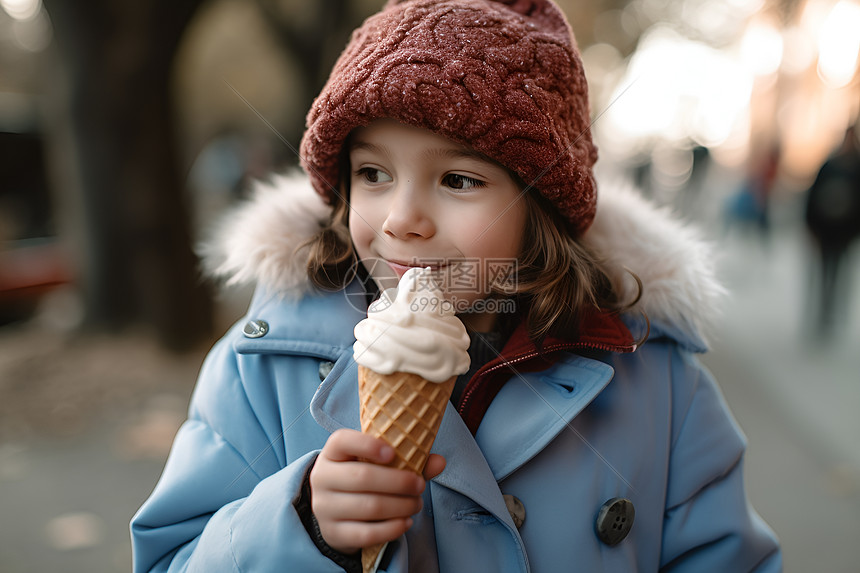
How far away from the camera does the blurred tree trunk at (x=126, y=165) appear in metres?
5.20

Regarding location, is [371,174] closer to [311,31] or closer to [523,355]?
[523,355]

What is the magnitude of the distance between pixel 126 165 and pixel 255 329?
4.71 m

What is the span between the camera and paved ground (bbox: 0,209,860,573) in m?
3.55

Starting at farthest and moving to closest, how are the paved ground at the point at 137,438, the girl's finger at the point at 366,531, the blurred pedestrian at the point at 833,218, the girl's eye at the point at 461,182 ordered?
the blurred pedestrian at the point at 833,218 < the paved ground at the point at 137,438 < the girl's eye at the point at 461,182 < the girl's finger at the point at 366,531

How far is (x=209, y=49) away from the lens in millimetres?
14625

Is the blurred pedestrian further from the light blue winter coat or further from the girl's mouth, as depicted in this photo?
the girl's mouth

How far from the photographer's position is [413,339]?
1251 mm

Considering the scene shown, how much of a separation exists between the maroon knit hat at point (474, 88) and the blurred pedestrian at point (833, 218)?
635 cm

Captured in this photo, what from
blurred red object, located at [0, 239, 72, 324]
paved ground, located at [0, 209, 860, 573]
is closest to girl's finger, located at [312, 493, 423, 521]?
paved ground, located at [0, 209, 860, 573]

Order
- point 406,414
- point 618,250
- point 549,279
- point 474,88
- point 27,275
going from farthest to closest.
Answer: point 27,275
point 618,250
point 549,279
point 474,88
point 406,414

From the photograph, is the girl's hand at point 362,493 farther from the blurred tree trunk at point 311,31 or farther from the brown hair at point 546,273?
the blurred tree trunk at point 311,31

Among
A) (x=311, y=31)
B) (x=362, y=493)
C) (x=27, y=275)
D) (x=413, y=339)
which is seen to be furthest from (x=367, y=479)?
(x=311, y=31)

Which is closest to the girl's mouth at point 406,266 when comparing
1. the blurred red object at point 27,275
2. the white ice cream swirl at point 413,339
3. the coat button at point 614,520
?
the white ice cream swirl at point 413,339

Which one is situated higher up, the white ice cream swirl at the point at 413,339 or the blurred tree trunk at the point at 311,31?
the blurred tree trunk at the point at 311,31
